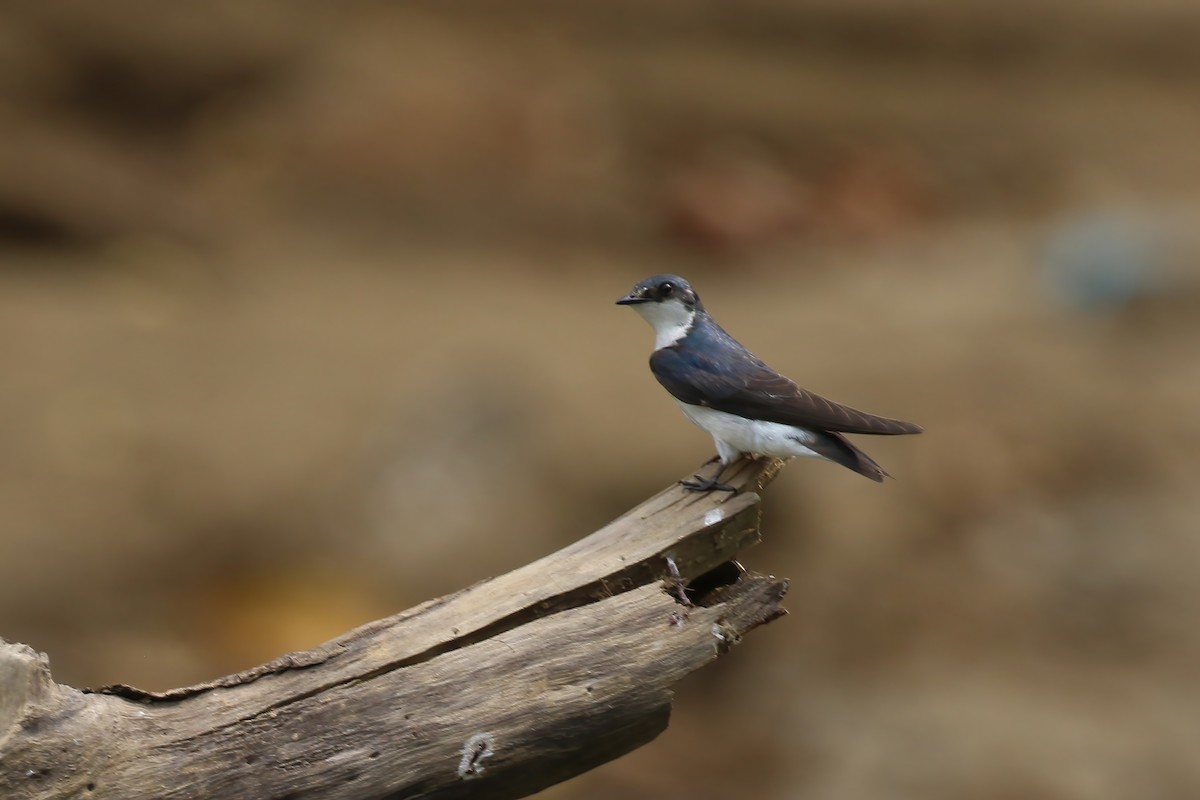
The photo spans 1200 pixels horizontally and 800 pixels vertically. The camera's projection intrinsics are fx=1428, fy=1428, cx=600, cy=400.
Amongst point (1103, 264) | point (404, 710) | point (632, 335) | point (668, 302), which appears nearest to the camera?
point (404, 710)

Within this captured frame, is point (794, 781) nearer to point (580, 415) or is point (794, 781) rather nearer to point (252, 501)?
point (580, 415)

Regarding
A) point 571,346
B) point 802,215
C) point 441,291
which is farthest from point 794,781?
point 802,215

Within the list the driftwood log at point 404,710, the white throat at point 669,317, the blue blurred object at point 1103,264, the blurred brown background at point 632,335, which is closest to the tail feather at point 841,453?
the driftwood log at point 404,710

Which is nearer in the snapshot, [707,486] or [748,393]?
[707,486]

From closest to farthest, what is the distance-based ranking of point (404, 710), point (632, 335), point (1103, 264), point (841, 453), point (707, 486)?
point (404, 710), point (707, 486), point (841, 453), point (632, 335), point (1103, 264)

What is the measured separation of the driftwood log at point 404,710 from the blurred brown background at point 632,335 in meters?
6.24

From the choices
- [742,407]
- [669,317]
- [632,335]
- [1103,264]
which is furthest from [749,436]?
[1103,264]

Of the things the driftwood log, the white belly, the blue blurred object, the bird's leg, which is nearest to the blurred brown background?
the blue blurred object

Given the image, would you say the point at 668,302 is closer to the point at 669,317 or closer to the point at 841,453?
the point at 669,317

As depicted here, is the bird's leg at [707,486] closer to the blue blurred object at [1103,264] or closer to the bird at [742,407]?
the bird at [742,407]

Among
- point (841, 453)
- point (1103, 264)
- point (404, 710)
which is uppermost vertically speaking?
point (1103, 264)

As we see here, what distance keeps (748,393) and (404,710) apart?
65.6 inches

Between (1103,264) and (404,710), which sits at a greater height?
(1103,264)

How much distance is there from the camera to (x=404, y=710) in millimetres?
3787
